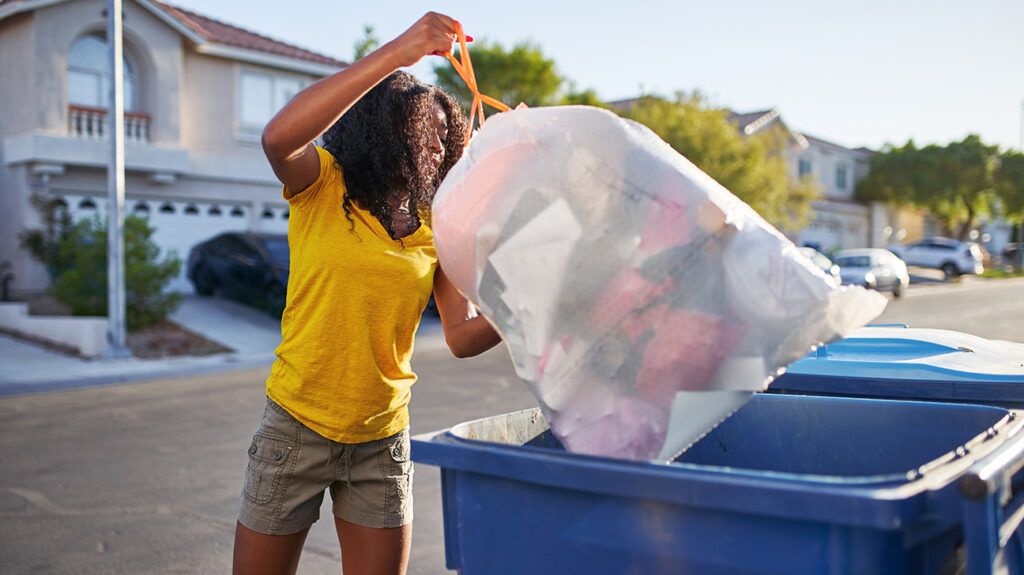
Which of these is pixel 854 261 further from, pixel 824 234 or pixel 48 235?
pixel 48 235

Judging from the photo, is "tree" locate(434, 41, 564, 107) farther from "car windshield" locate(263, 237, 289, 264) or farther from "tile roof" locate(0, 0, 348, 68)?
"car windshield" locate(263, 237, 289, 264)

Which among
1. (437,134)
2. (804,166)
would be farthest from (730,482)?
(804,166)

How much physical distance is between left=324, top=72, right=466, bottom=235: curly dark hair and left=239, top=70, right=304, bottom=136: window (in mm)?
18412

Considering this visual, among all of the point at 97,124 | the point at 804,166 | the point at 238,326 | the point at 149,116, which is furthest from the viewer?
the point at 804,166

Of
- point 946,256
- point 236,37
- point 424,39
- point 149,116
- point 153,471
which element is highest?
point 236,37

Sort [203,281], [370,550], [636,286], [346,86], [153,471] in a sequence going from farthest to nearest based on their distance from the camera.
Answer: [203,281]
[153,471]
[370,550]
[346,86]
[636,286]

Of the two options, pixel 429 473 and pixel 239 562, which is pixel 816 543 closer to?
pixel 239 562

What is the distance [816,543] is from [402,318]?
4.14 ft

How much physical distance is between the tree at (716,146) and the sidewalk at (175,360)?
1205 centimetres

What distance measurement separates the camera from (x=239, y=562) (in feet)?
7.60

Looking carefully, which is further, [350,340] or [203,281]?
[203,281]

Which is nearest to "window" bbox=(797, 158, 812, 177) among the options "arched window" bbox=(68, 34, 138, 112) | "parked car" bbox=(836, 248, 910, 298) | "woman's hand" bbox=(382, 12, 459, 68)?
"parked car" bbox=(836, 248, 910, 298)

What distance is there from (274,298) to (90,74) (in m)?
6.60

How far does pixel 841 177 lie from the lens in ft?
150
